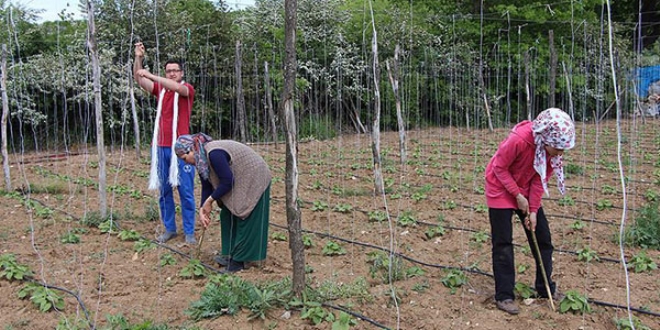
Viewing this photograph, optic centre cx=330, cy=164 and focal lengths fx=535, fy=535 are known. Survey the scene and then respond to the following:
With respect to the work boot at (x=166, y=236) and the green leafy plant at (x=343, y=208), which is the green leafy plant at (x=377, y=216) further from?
the work boot at (x=166, y=236)

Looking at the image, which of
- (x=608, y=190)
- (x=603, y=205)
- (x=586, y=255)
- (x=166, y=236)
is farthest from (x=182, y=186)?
(x=608, y=190)

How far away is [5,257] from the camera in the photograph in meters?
3.81

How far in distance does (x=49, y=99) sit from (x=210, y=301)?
1053 cm

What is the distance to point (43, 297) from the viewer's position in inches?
127

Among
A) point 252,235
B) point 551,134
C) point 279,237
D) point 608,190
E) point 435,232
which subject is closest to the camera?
point 551,134

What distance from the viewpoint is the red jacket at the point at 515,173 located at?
3018mm

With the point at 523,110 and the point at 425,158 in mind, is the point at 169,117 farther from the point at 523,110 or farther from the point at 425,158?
the point at 523,110

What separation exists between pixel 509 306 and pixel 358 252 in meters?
1.44

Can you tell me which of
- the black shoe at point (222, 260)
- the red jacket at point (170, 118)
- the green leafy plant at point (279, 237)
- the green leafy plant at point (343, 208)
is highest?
the red jacket at point (170, 118)

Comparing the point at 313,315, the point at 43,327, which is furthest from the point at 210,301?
the point at 43,327

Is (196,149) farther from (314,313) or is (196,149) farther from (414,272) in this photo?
(414,272)

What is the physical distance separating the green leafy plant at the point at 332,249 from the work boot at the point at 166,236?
1.35 m

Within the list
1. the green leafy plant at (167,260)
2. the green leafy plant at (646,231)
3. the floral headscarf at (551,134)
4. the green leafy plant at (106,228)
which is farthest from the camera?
the green leafy plant at (106,228)

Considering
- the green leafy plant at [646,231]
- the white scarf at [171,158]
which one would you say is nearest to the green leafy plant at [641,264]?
the green leafy plant at [646,231]
